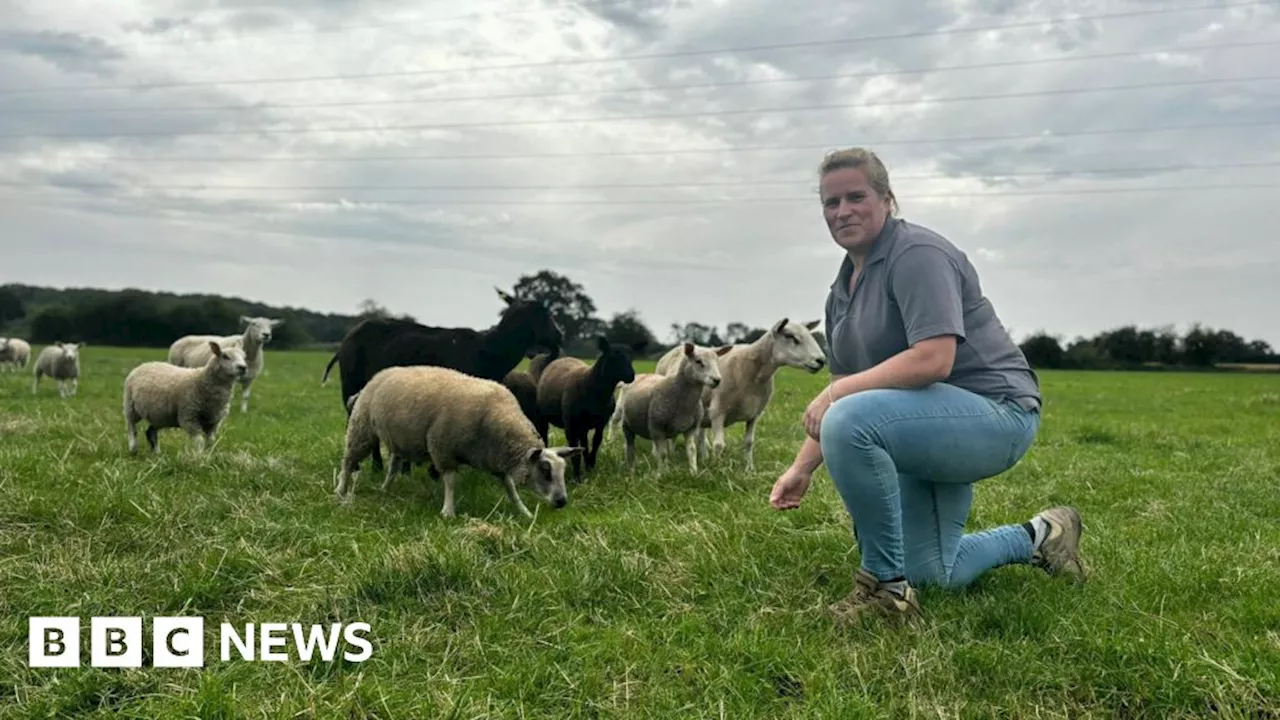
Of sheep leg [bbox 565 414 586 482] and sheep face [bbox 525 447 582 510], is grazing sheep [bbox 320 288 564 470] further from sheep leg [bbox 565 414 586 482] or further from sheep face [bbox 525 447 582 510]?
sheep face [bbox 525 447 582 510]

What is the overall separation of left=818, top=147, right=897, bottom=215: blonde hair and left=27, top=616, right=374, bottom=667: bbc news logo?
3055 millimetres

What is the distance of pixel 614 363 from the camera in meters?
8.86

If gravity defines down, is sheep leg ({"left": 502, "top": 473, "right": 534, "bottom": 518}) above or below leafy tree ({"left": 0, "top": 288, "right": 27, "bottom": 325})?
below

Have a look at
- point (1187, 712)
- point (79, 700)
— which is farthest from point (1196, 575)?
point (79, 700)

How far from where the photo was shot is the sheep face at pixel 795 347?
949 centimetres

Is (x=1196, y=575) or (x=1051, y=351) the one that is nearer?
(x=1196, y=575)

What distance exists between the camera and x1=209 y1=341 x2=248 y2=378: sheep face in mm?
9250

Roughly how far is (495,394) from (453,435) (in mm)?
640

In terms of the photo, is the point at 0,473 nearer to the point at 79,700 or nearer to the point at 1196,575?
the point at 79,700

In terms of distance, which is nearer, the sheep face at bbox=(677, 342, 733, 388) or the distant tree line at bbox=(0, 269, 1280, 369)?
the sheep face at bbox=(677, 342, 733, 388)

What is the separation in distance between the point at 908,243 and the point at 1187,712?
2.14 m

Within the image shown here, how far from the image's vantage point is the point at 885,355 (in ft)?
13.3

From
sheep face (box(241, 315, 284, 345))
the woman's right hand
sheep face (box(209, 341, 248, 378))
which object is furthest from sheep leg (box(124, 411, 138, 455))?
the woman's right hand

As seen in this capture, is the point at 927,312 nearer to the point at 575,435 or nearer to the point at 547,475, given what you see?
the point at 547,475
